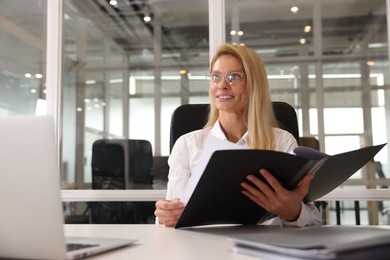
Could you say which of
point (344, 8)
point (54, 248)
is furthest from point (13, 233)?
point (344, 8)

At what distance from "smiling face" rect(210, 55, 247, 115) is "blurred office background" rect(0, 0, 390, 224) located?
3.94ft

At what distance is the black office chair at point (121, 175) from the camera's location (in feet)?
10.6

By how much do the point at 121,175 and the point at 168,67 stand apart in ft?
3.42

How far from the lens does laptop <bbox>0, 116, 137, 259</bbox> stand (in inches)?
21.8

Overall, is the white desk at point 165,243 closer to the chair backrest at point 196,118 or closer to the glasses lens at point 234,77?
the chair backrest at point 196,118

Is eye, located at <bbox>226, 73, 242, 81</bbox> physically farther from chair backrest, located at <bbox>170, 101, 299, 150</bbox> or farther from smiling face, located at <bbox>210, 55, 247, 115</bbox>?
chair backrest, located at <bbox>170, 101, 299, 150</bbox>

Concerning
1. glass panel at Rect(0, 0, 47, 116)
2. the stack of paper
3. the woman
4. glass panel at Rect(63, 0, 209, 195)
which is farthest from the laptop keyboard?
glass panel at Rect(0, 0, 47, 116)

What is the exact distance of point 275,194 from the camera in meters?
1.08

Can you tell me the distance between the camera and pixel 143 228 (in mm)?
1150

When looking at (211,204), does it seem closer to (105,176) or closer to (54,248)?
(54,248)

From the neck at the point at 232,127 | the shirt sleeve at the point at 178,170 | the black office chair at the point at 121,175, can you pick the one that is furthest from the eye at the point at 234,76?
the black office chair at the point at 121,175

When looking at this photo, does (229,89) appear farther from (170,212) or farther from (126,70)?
(126,70)

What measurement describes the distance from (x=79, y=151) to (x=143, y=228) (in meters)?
2.47

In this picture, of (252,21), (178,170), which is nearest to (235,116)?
(178,170)
